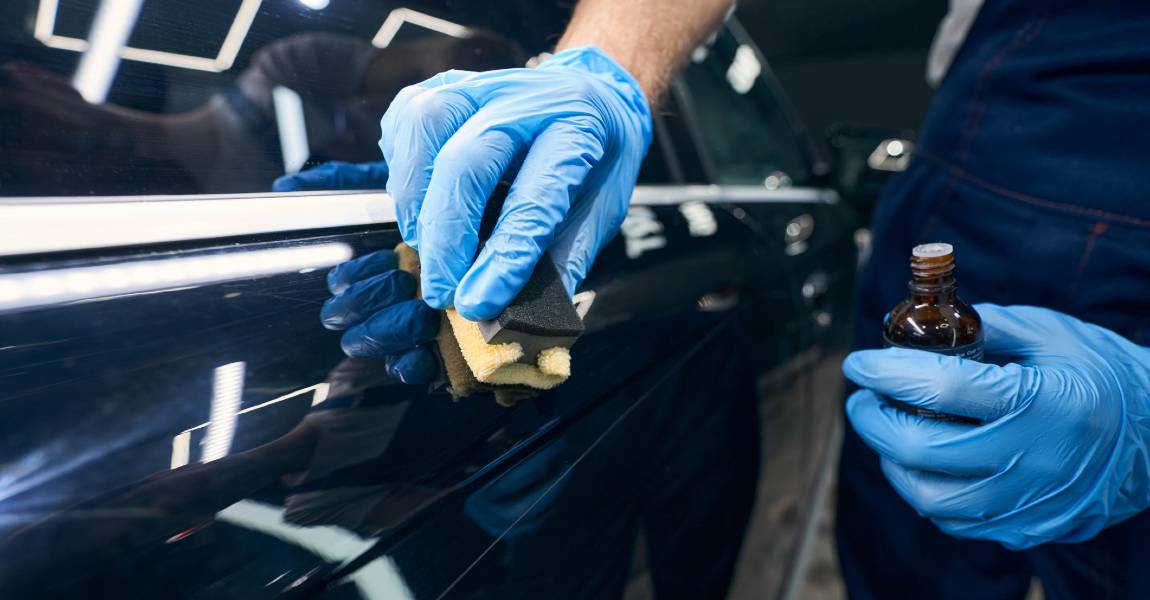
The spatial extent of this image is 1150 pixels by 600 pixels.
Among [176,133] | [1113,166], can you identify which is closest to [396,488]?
[176,133]

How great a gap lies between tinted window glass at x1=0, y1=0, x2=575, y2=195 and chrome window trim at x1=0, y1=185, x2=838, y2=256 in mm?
15

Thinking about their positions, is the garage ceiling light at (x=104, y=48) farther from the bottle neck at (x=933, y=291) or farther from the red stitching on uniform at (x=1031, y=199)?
the red stitching on uniform at (x=1031, y=199)

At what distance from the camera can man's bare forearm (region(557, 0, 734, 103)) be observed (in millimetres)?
1110

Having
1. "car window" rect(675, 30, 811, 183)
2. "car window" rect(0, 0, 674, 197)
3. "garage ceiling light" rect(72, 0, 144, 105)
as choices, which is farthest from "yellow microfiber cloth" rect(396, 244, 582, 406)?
"car window" rect(675, 30, 811, 183)

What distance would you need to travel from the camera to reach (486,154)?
74 cm

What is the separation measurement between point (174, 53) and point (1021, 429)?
114cm

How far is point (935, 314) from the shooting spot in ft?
2.88

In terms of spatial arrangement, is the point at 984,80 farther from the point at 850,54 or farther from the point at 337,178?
the point at 850,54

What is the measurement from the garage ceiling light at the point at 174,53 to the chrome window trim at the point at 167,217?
132 millimetres

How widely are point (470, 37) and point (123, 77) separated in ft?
1.42

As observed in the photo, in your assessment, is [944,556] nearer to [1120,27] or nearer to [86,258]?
[1120,27]

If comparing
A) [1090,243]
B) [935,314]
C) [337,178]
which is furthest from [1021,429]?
[337,178]

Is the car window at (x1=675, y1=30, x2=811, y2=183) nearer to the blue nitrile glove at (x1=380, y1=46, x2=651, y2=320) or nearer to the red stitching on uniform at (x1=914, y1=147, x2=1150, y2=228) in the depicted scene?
the red stitching on uniform at (x1=914, y1=147, x2=1150, y2=228)

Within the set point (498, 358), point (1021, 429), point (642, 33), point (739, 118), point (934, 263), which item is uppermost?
point (642, 33)
